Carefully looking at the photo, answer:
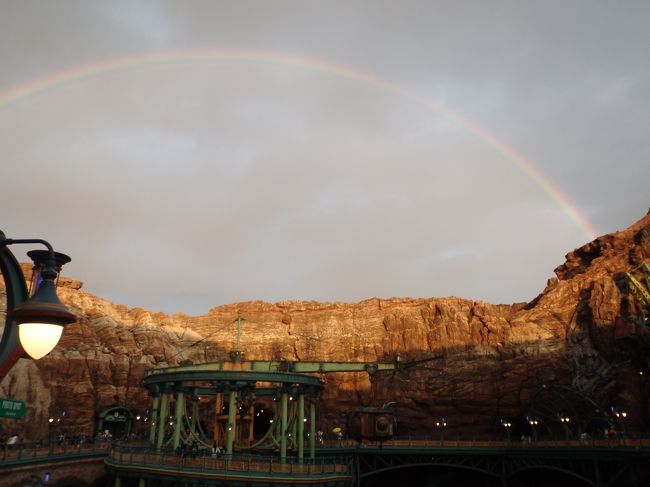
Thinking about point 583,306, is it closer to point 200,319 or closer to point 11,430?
point 200,319

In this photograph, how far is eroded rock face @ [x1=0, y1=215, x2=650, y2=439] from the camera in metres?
66.1

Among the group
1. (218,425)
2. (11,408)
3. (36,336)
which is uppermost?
(36,336)

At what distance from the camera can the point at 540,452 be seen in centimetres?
5266

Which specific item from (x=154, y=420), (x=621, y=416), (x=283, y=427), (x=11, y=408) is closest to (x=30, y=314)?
(x=11, y=408)


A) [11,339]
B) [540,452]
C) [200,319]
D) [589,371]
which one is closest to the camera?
[11,339]

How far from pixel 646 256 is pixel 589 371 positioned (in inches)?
736

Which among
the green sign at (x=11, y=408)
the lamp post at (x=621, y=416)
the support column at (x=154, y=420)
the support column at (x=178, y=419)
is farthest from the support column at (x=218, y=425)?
the green sign at (x=11, y=408)

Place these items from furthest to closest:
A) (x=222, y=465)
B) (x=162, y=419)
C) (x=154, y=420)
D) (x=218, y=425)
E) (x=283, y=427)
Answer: (x=218, y=425), (x=154, y=420), (x=162, y=419), (x=283, y=427), (x=222, y=465)

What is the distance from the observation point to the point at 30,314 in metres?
5.72

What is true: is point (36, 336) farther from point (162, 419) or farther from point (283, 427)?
point (162, 419)

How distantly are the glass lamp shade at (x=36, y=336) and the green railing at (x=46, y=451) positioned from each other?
126 feet

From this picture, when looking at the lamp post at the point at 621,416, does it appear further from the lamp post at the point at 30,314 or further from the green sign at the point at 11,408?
the lamp post at the point at 30,314

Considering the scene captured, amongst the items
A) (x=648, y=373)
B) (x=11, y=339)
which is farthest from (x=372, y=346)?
(x=11, y=339)

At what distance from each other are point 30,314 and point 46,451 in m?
44.2
